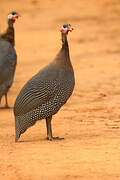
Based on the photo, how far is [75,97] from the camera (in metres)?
11.2

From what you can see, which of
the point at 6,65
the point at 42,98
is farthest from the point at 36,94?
the point at 6,65

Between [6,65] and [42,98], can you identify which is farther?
[6,65]

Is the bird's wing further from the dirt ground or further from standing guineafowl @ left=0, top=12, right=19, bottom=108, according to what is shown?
standing guineafowl @ left=0, top=12, right=19, bottom=108

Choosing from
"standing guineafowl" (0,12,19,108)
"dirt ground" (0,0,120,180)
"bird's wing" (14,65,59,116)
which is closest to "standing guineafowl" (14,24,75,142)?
"bird's wing" (14,65,59,116)

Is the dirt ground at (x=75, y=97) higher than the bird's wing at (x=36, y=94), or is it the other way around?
the bird's wing at (x=36, y=94)

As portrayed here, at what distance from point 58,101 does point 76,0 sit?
1551cm

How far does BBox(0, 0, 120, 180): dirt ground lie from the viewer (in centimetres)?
634

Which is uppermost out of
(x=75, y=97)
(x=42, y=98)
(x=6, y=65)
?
(x=42, y=98)

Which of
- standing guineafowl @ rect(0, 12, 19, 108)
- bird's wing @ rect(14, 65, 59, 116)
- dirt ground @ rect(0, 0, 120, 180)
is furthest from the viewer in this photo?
standing guineafowl @ rect(0, 12, 19, 108)

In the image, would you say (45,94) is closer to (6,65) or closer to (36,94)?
(36,94)

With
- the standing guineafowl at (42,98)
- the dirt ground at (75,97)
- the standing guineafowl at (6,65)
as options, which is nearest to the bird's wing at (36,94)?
the standing guineafowl at (42,98)

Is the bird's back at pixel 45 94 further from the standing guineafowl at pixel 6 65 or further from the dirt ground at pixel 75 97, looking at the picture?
the standing guineafowl at pixel 6 65

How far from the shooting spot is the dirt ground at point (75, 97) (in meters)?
6.34

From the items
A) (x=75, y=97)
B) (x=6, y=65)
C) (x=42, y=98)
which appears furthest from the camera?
(x=75, y=97)
